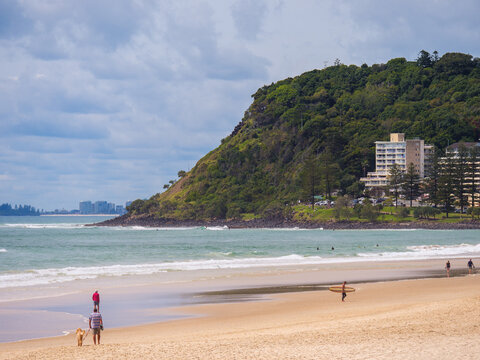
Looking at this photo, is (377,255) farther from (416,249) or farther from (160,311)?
(160,311)

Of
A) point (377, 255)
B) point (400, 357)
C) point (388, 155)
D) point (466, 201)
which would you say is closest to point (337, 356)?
point (400, 357)

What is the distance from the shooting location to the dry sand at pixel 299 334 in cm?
1433

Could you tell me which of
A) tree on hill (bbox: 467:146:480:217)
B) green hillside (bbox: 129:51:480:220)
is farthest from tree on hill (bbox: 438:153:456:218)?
green hillside (bbox: 129:51:480:220)

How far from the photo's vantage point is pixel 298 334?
16.7m

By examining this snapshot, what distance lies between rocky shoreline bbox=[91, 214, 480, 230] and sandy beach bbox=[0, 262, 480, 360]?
334 ft

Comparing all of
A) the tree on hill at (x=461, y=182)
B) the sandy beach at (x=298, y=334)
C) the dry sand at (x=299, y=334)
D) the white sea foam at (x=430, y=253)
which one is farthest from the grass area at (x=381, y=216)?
the dry sand at (x=299, y=334)

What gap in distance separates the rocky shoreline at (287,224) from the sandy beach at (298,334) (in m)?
102

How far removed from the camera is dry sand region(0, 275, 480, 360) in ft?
47.0

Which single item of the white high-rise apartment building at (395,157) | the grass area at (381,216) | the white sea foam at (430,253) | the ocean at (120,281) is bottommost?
the ocean at (120,281)

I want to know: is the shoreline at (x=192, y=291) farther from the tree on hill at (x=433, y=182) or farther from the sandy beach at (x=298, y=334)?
the tree on hill at (x=433, y=182)

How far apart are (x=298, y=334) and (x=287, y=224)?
13185 cm

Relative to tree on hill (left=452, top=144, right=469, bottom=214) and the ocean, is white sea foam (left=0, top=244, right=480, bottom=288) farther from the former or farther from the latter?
tree on hill (left=452, top=144, right=469, bottom=214)

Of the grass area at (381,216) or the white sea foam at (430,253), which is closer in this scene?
the white sea foam at (430,253)

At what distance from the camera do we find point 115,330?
19641 millimetres
